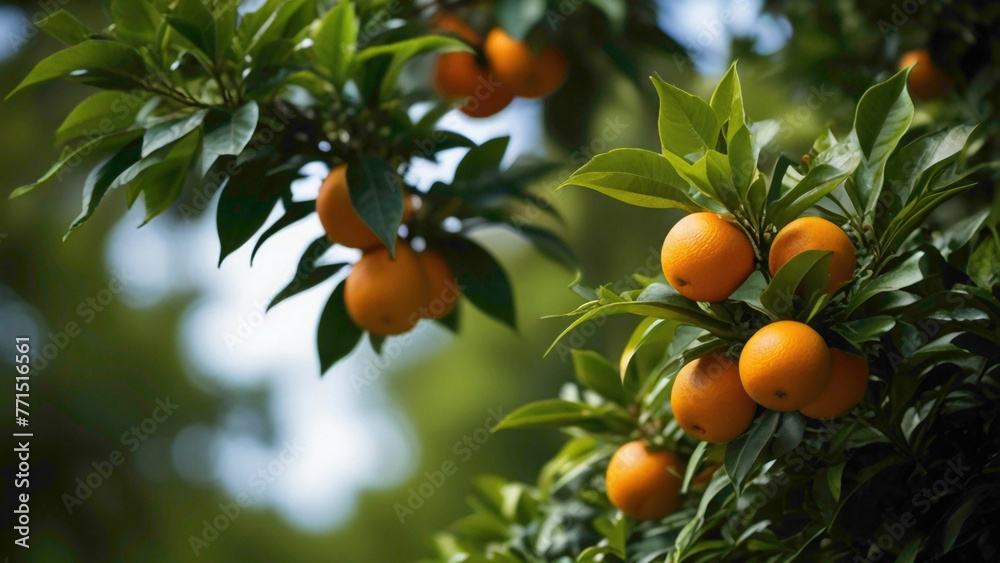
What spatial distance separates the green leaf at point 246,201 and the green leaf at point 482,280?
272 mm

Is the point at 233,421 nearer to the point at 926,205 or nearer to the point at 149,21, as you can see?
the point at 149,21

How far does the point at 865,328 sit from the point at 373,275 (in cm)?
59

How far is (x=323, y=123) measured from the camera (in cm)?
109

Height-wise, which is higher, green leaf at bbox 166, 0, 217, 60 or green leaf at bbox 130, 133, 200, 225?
green leaf at bbox 166, 0, 217, 60

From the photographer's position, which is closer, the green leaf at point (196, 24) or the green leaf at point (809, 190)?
the green leaf at point (809, 190)

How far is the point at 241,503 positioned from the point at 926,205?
2483 millimetres

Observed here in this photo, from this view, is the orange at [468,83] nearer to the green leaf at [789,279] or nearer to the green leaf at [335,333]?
the green leaf at [335,333]

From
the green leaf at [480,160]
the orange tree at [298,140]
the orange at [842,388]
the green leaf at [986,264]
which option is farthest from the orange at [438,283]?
the green leaf at [986,264]

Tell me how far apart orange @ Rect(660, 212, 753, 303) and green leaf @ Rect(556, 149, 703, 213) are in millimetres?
39

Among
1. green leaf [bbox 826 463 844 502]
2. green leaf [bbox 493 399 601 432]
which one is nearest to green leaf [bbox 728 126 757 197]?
green leaf [bbox 826 463 844 502]

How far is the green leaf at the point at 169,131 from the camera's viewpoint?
0.85 m

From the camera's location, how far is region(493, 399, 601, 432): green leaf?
956 mm

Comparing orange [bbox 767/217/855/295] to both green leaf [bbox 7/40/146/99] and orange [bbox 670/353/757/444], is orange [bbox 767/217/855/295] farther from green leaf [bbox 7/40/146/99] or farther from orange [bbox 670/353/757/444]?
green leaf [bbox 7/40/146/99]

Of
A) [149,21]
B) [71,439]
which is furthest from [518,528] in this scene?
[71,439]
